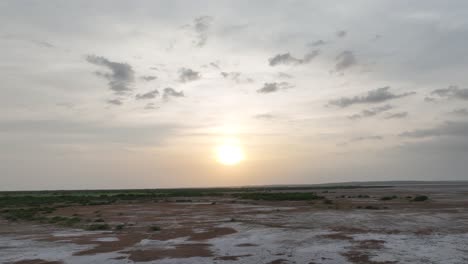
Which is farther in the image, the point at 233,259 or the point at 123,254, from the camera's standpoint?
the point at 123,254

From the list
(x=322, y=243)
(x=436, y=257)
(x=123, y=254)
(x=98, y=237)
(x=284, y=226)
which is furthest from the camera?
(x=284, y=226)

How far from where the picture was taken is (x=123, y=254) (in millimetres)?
17516

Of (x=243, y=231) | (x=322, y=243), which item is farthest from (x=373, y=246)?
(x=243, y=231)

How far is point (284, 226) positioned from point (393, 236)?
7636mm

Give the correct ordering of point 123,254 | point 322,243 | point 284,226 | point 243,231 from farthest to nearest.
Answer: point 284,226 < point 243,231 < point 322,243 < point 123,254

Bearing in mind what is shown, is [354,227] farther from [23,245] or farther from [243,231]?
[23,245]

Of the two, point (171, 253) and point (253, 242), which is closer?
point (171, 253)

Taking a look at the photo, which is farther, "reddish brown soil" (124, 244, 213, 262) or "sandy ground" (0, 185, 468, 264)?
"reddish brown soil" (124, 244, 213, 262)

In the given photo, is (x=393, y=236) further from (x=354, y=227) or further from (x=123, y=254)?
(x=123, y=254)

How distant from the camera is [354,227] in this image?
2536 centimetres

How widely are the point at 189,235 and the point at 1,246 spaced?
9.87 meters

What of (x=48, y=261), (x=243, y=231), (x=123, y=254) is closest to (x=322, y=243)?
(x=243, y=231)

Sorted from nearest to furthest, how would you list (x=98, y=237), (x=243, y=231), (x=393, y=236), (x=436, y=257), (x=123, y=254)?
(x=436, y=257)
(x=123, y=254)
(x=393, y=236)
(x=98, y=237)
(x=243, y=231)

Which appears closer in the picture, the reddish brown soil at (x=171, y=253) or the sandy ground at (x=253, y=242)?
the sandy ground at (x=253, y=242)
